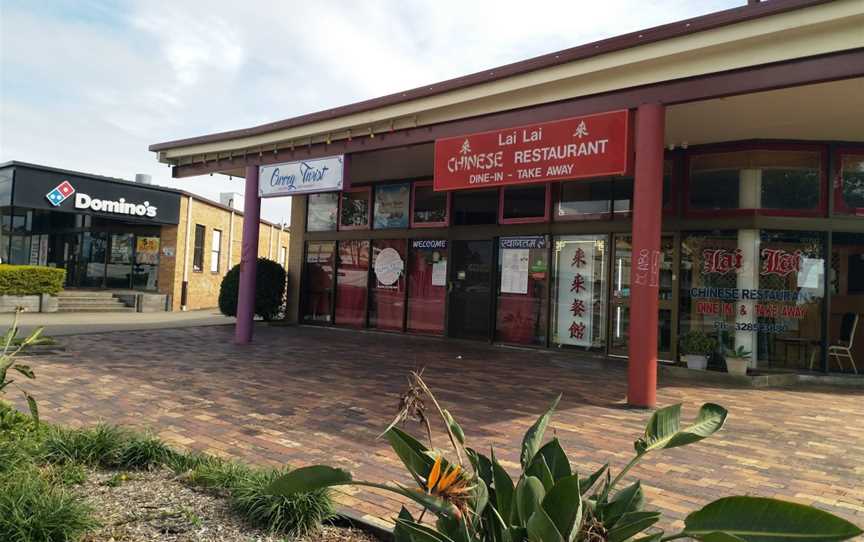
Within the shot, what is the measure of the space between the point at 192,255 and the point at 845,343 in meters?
19.0

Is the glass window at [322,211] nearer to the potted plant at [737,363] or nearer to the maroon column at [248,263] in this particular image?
the maroon column at [248,263]

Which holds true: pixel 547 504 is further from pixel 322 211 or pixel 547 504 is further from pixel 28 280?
pixel 28 280

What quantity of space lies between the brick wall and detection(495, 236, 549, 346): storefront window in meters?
9.57

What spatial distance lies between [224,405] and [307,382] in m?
1.39

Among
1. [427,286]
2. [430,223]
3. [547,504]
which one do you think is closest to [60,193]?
Result: [430,223]

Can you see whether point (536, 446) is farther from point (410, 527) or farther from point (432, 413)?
point (432, 413)

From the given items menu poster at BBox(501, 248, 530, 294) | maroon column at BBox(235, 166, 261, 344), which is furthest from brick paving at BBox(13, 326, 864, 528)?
menu poster at BBox(501, 248, 530, 294)

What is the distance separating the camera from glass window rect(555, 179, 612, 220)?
9812 mm

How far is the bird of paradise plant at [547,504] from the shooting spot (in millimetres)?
1674

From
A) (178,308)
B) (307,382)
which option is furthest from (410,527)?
(178,308)

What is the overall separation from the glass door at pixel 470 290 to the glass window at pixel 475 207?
1.38 ft

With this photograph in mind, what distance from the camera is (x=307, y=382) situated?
703 cm

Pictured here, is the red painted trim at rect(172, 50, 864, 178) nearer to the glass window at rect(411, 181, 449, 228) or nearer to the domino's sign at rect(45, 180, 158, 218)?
the glass window at rect(411, 181, 449, 228)

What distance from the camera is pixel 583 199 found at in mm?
10086
